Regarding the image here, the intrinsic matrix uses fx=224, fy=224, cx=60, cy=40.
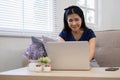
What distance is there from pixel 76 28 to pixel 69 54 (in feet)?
2.46

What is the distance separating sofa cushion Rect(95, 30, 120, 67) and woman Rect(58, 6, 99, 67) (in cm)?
43

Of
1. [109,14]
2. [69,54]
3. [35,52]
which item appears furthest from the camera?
[109,14]

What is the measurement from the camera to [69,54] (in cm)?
145

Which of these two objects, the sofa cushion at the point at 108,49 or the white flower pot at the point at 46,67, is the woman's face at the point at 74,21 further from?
the white flower pot at the point at 46,67

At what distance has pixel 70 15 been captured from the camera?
6.80 feet

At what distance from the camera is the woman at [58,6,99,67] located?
2.07 metres

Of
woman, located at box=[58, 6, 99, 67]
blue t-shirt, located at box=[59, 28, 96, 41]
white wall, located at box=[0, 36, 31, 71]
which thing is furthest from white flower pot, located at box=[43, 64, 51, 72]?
white wall, located at box=[0, 36, 31, 71]

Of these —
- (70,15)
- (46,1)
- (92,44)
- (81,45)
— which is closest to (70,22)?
(70,15)

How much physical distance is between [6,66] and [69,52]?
1.10 meters

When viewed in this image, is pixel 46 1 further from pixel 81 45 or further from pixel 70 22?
pixel 81 45

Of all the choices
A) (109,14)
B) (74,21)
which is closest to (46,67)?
(74,21)

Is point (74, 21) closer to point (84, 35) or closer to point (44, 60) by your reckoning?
point (84, 35)

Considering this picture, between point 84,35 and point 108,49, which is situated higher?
point 84,35

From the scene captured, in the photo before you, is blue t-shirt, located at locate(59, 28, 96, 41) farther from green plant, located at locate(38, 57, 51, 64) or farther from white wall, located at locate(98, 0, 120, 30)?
white wall, located at locate(98, 0, 120, 30)
